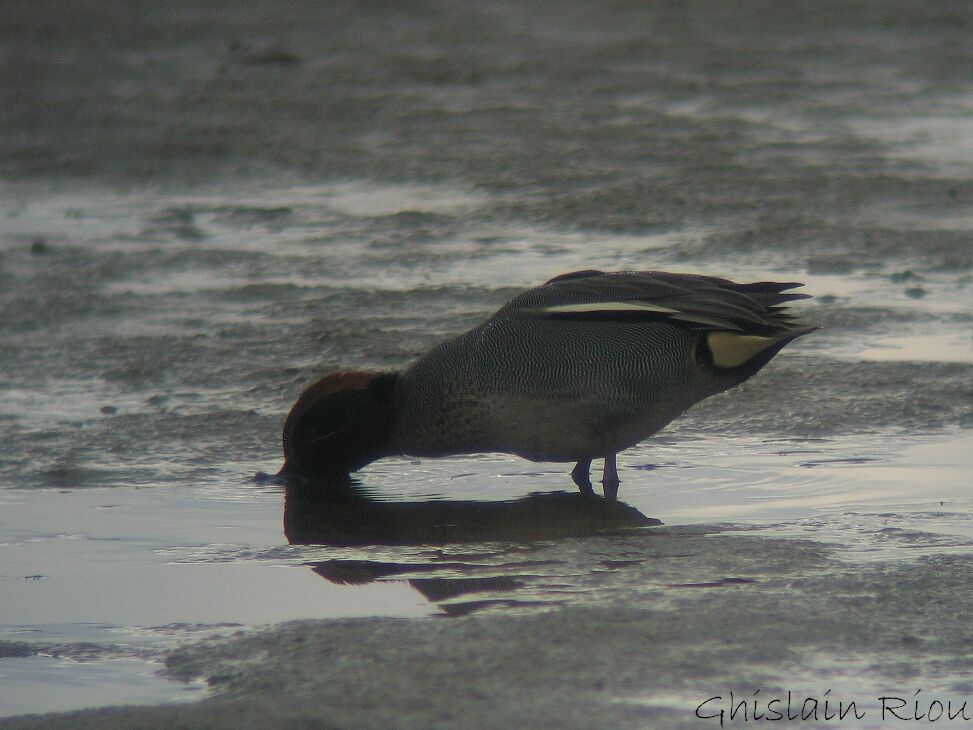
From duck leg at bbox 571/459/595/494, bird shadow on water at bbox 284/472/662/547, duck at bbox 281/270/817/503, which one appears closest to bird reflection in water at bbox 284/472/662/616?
bird shadow on water at bbox 284/472/662/547

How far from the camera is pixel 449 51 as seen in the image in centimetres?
1675

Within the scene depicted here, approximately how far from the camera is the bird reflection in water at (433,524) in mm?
4664

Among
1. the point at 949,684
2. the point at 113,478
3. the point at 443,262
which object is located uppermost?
the point at 443,262

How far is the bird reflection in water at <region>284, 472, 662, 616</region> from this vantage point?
15.3 ft

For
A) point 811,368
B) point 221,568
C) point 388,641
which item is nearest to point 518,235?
point 811,368

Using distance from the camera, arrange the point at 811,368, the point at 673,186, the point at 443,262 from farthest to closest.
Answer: the point at 673,186, the point at 443,262, the point at 811,368

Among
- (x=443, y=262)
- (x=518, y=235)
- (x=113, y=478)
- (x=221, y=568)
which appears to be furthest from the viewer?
(x=518, y=235)

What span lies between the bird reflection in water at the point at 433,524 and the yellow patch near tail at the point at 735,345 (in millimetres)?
619

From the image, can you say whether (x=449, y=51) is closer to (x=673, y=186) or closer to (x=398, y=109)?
(x=398, y=109)

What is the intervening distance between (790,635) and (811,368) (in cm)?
352

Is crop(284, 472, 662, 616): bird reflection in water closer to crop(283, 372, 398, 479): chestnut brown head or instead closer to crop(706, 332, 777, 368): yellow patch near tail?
crop(283, 372, 398, 479): chestnut brown head

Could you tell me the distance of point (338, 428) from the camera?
596 cm

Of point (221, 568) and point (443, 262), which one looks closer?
point (221, 568)

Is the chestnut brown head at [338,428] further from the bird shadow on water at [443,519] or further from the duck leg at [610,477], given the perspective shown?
the duck leg at [610,477]
